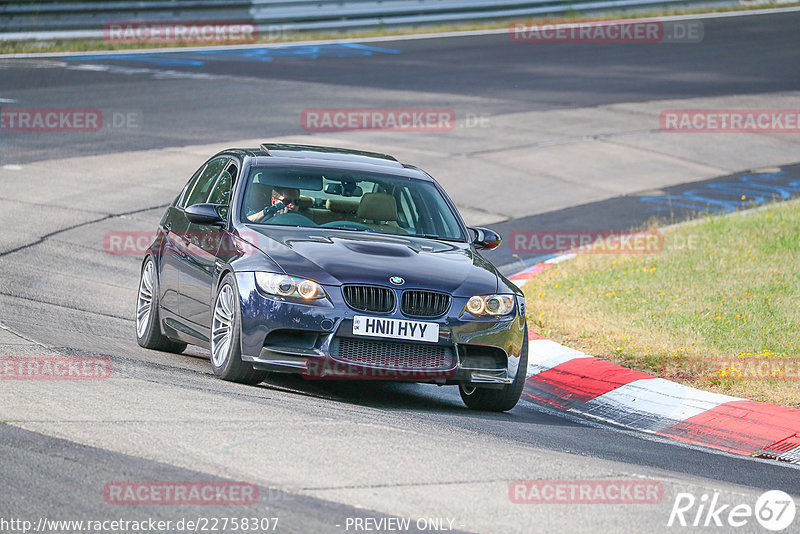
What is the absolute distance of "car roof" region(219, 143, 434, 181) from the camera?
368 inches

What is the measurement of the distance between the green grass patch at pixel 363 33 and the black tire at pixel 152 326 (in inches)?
771

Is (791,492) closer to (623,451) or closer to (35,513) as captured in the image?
(623,451)

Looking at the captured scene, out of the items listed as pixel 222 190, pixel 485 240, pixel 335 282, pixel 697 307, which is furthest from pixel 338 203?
pixel 697 307

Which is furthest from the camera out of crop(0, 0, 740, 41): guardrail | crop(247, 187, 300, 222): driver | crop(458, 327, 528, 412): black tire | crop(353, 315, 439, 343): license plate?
crop(0, 0, 740, 41): guardrail

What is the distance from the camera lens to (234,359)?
8.07 meters

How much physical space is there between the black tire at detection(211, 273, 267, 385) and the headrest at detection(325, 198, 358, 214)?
1.12 m

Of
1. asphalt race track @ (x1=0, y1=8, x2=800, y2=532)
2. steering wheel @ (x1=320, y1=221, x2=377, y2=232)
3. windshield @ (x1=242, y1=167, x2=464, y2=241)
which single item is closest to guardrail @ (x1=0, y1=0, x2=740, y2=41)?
asphalt race track @ (x1=0, y1=8, x2=800, y2=532)

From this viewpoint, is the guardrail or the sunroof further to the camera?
the guardrail

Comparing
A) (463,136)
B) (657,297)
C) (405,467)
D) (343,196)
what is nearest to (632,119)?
(463,136)

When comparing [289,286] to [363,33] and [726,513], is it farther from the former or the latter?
[363,33]

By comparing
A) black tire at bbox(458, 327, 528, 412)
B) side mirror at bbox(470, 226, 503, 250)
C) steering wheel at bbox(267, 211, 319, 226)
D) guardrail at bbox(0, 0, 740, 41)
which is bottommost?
black tire at bbox(458, 327, 528, 412)

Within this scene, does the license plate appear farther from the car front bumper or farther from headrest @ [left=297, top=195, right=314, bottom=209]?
headrest @ [left=297, top=195, right=314, bottom=209]

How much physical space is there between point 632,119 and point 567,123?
1585 mm

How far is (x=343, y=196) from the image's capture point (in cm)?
920
